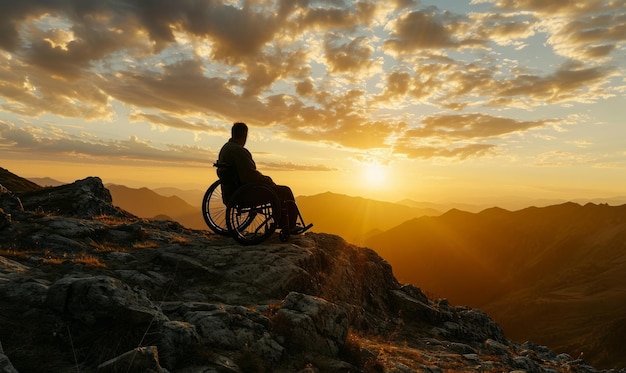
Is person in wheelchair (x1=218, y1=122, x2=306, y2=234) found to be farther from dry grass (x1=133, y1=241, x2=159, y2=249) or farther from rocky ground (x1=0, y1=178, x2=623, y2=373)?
dry grass (x1=133, y1=241, x2=159, y2=249)

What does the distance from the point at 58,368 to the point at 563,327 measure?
148787 mm

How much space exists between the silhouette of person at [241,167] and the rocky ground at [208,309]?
1.97m

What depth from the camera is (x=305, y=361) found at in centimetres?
682

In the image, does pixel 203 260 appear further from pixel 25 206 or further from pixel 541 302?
pixel 541 302

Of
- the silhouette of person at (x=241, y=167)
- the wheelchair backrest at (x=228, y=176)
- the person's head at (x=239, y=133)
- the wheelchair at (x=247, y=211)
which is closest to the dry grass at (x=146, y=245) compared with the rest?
the wheelchair at (x=247, y=211)

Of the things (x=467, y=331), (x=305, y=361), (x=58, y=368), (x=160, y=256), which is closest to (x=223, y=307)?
(x=305, y=361)

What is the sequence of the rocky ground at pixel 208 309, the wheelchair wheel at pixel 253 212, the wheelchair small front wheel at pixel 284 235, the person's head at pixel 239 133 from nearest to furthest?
the rocky ground at pixel 208 309, the wheelchair wheel at pixel 253 212, the person's head at pixel 239 133, the wheelchair small front wheel at pixel 284 235

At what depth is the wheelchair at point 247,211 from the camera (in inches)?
448

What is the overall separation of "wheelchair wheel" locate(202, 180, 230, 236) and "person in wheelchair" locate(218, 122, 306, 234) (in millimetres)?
836

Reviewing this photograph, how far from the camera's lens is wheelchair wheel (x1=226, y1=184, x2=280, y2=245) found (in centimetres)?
1137

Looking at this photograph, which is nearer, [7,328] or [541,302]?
[7,328]

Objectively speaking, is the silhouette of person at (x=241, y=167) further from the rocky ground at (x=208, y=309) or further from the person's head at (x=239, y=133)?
the rocky ground at (x=208, y=309)

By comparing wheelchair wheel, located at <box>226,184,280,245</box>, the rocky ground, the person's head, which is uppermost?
the person's head

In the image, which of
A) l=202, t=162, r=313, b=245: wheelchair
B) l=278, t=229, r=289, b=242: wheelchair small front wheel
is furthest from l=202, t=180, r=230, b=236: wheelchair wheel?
l=278, t=229, r=289, b=242: wheelchair small front wheel
